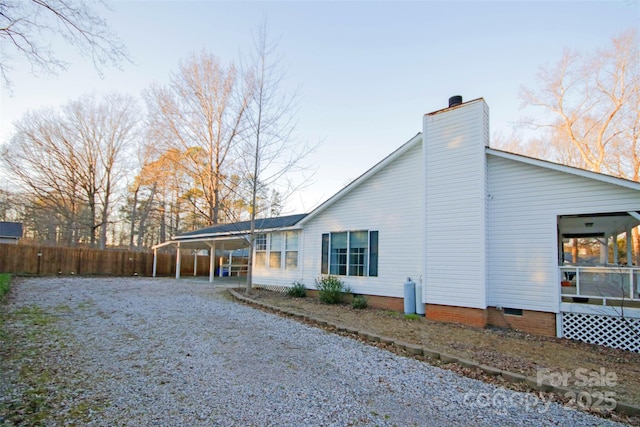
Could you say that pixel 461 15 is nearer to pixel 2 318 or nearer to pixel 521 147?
pixel 2 318

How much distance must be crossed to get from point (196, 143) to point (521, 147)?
2415 cm

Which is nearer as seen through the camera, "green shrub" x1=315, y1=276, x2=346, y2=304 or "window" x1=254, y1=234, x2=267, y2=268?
"green shrub" x1=315, y1=276, x2=346, y2=304

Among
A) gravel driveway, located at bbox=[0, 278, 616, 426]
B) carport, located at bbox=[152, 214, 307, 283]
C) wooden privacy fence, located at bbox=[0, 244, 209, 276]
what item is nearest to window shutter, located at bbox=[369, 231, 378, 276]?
carport, located at bbox=[152, 214, 307, 283]

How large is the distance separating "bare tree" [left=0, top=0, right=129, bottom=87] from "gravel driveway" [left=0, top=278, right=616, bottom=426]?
4.74 meters

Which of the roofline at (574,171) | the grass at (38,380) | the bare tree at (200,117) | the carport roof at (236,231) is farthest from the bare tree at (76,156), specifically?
the roofline at (574,171)

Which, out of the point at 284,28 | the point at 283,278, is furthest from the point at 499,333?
the point at 284,28

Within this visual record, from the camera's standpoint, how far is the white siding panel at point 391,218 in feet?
31.7

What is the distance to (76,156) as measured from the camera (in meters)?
25.4

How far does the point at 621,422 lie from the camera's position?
359 cm

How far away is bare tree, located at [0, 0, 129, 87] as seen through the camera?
204 inches

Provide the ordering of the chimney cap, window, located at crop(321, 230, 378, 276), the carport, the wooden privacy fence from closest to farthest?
the chimney cap, window, located at crop(321, 230, 378, 276), the carport, the wooden privacy fence

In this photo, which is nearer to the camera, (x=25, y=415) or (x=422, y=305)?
(x=25, y=415)

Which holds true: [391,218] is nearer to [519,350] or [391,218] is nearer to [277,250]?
[519,350]

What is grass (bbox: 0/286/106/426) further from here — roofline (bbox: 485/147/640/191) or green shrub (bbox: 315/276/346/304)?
roofline (bbox: 485/147/640/191)
